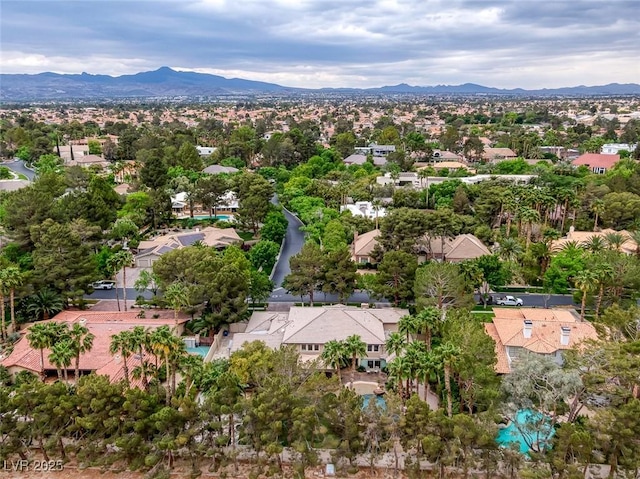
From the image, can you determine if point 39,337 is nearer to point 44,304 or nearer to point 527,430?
point 44,304

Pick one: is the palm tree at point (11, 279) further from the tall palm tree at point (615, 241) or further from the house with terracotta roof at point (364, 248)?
the tall palm tree at point (615, 241)

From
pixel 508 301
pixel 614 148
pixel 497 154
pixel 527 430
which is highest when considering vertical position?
pixel 614 148

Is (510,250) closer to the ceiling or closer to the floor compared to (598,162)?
closer to the floor

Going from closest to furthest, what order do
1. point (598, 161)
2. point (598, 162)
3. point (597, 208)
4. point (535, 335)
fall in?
1. point (535, 335)
2. point (597, 208)
3. point (598, 162)
4. point (598, 161)

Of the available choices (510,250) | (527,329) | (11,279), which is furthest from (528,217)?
(11,279)

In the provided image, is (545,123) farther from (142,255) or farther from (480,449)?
(480,449)
